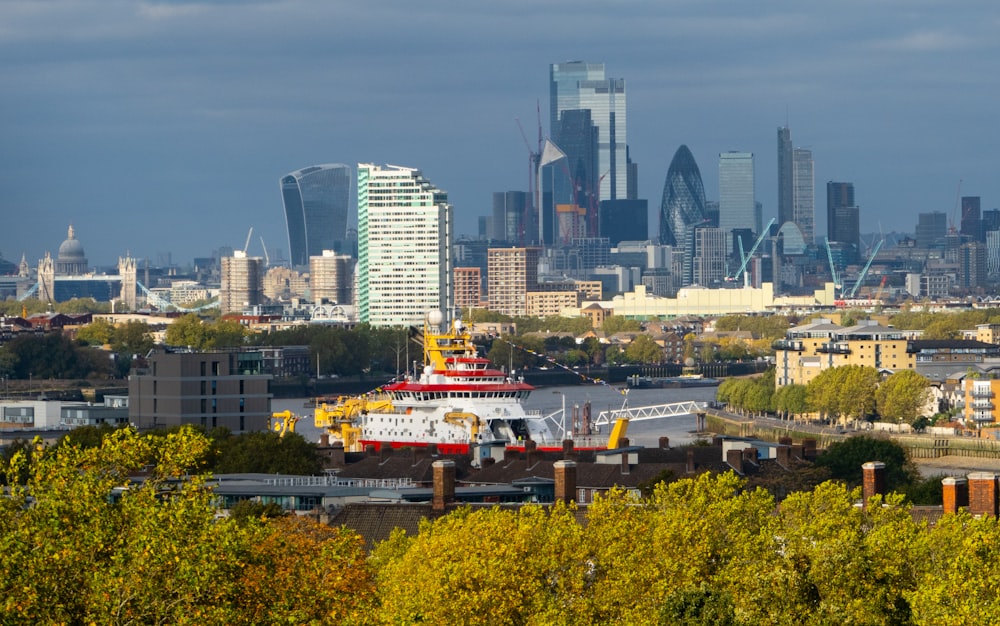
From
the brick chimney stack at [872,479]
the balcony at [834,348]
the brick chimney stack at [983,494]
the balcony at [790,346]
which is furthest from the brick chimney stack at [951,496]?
the balcony at [790,346]

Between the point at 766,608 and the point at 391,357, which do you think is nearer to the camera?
the point at 766,608

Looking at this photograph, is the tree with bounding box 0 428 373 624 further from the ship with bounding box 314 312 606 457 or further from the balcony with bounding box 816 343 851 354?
the balcony with bounding box 816 343 851 354

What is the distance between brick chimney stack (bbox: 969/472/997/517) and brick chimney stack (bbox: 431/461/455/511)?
697 cm

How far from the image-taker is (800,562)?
2161 centimetres

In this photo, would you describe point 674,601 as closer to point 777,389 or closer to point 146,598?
point 146,598

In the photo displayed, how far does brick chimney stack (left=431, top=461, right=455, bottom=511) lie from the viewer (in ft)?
108

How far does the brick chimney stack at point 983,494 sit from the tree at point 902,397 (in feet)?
212

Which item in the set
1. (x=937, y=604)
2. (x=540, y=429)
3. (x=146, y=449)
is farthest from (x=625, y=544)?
(x=540, y=429)

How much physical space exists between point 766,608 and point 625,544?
122 inches

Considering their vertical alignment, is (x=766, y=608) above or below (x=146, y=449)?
below

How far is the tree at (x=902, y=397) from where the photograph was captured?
314ft

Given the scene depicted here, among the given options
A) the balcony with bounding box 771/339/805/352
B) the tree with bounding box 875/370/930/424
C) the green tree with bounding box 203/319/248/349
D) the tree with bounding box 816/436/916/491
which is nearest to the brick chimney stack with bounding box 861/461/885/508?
the tree with bounding box 816/436/916/491

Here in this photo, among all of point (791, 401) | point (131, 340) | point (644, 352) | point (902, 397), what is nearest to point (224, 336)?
point (131, 340)

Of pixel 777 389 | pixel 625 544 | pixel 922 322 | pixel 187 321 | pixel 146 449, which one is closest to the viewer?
pixel 146 449
